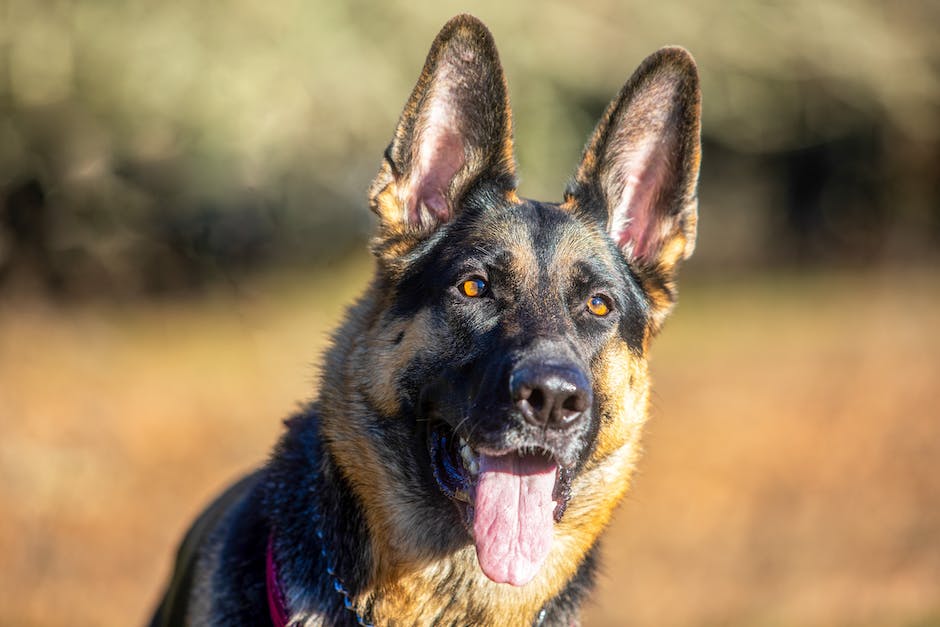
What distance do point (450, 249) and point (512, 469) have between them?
93cm

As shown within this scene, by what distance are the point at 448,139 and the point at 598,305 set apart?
92cm

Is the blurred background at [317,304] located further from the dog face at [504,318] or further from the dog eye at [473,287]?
the dog eye at [473,287]

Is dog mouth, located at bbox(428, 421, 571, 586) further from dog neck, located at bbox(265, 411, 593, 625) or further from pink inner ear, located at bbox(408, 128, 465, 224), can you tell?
pink inner ear, located at bbox(408, 128, 465, 224)

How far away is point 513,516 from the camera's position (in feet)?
11.5

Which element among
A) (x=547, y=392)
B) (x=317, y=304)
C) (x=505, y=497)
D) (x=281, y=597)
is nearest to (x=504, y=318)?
(x=547, y=392)

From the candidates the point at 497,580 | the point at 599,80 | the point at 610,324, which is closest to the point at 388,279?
the point at 610,324

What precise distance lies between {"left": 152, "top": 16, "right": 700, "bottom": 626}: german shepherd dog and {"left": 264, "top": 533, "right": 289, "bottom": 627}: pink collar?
0.01 metres

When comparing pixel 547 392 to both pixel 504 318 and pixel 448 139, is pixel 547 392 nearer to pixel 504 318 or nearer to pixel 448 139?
pixel 504 318

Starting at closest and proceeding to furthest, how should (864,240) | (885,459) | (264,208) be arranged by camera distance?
(885,459) < (264,208) < (864,240)

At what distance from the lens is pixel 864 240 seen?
70.1 ft

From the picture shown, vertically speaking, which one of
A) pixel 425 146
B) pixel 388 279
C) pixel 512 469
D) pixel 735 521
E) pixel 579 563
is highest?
pixel 425 146

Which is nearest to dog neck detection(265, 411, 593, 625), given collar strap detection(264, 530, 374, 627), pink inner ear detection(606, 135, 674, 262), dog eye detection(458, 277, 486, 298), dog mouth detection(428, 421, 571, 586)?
collar strap detection(264, 530, 374, 627)

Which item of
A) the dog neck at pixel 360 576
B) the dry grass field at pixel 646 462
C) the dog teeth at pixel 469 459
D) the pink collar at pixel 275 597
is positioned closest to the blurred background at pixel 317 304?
the dry grass field at pixel 646 462

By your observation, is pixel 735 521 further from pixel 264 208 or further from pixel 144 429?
pixel 264 208
